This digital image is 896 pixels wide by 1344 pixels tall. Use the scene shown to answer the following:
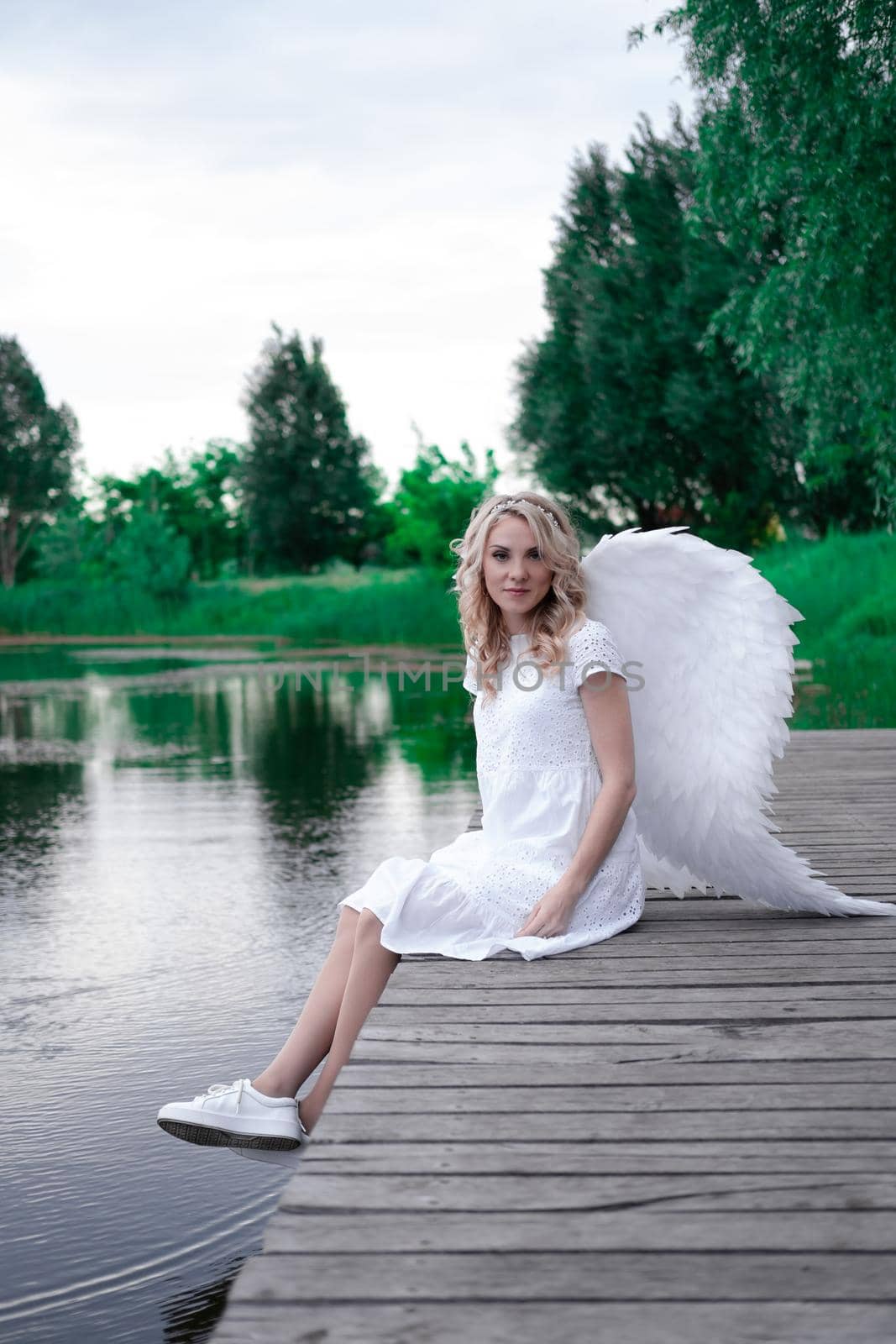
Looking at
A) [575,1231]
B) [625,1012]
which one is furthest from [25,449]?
[575,1231]

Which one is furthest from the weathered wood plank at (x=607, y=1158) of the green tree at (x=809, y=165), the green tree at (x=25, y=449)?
the green tree at (x=25, y=449)

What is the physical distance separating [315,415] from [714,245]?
2701cm

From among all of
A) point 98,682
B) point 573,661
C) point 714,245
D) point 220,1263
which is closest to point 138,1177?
point 220,1263

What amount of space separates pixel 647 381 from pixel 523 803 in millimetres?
30779

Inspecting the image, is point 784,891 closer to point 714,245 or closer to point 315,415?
point 714,245

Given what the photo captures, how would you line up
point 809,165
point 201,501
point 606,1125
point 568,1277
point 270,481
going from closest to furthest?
point 568,1277 < point 606,1125 < point 809,165 < point 270,481 < point 201,501

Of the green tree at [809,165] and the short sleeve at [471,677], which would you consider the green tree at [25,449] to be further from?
the short sleeve at [471,677]

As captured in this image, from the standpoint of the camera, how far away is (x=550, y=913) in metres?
3.71

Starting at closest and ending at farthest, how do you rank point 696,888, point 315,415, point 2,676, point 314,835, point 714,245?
point 696,888 → point 314,835 → point 2,676 → point 714,245 → point 315,415

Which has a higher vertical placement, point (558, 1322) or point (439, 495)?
point (439, 495)

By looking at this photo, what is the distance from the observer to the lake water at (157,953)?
3.30m

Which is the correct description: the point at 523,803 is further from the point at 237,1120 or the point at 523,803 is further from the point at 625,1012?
the point at 237,1120

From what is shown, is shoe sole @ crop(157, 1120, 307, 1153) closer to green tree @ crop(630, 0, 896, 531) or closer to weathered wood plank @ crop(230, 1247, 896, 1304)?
weathered wood plank @ crop(230, 1247, 896, 1304)

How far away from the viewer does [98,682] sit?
22469mm
